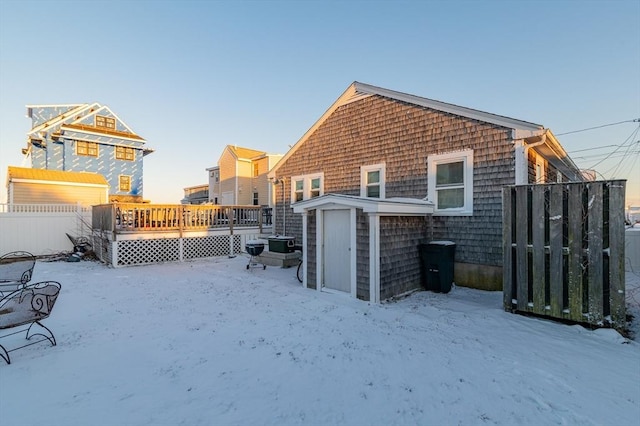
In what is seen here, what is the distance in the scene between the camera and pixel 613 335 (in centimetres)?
408

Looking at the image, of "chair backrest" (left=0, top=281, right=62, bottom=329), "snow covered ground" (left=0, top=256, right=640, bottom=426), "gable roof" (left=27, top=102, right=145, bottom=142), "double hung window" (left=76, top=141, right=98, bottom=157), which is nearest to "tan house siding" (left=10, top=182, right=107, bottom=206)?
"double hung window" (left=76, top=141, right=98, bottom=157)

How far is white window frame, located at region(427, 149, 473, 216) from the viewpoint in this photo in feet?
23.6

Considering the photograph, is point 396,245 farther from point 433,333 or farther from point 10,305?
point 10,305

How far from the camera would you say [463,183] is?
24.2ft

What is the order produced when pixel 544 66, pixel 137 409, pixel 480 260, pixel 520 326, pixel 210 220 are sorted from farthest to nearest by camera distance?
1. pixel 210 220
2. pixel 544 66
3. pixel 480 260
4. pixel 520 326
5. pixel 137 409

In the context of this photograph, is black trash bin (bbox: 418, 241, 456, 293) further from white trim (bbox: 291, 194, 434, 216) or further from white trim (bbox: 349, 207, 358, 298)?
white trim (bbox: 349, 207, 358, 298)

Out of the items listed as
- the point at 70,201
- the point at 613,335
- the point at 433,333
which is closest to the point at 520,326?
the point at 613,335

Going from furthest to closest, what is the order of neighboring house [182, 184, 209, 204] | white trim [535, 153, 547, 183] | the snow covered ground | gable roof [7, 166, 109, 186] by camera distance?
neighboring house [182, 184, 209, 204], gable roof [7, 166, 109, 186], white trim [535, 153, 547, 183], the snow covered ground

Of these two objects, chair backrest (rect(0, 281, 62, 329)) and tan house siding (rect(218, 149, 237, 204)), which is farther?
tan house siding (rect(218, 149, 237, 204))

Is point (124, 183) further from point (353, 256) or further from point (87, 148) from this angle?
point (353, 256)

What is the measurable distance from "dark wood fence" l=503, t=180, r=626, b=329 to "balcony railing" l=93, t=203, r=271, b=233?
10207mm

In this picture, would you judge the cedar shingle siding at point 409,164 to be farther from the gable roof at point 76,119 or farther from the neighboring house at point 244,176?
the gable roof at point 76,119

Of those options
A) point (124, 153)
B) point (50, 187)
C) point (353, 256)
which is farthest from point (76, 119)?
point (353, 256)

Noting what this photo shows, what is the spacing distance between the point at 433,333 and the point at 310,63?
12603 millimetres
